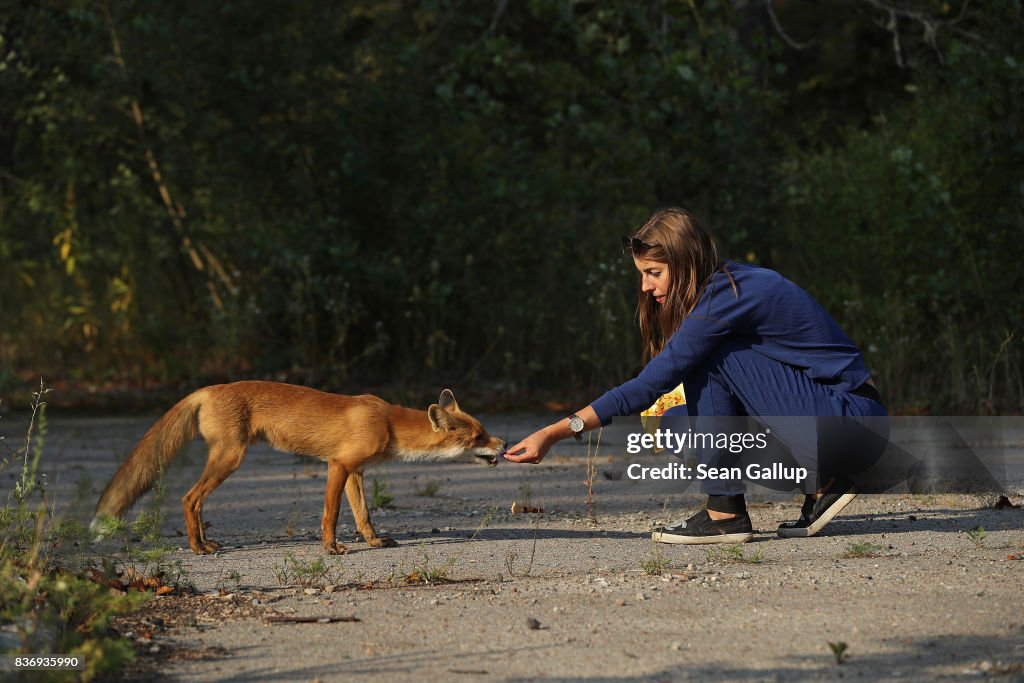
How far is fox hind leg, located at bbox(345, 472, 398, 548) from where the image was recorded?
6.44m

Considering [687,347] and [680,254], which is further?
[680,254]

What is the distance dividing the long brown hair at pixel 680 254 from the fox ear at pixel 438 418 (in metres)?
1.35

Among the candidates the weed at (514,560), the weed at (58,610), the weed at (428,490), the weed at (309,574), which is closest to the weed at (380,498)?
the weed at (428,490)

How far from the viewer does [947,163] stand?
12273 millimetres

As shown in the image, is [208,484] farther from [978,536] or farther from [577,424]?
[978,536]

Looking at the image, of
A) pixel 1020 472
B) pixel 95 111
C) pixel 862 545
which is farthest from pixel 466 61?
pixel 862 545

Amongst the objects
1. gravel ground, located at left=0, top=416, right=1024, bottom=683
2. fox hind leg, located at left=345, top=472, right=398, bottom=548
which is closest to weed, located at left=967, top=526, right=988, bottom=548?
gravel ground, located at left=0, top=416, right=1024, bottom=683

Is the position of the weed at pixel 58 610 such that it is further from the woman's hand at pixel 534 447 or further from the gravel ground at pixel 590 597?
the woman's hand at pixel 534 447

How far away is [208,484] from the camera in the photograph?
6594 mm

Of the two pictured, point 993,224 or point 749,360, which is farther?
point 993,224

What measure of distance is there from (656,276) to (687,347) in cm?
45

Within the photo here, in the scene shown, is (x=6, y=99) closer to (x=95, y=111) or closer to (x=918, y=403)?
(x=95, y=111)

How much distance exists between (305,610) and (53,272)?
38.6ft

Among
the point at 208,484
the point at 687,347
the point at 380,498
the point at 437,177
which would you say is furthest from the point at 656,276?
the point at 437,177
